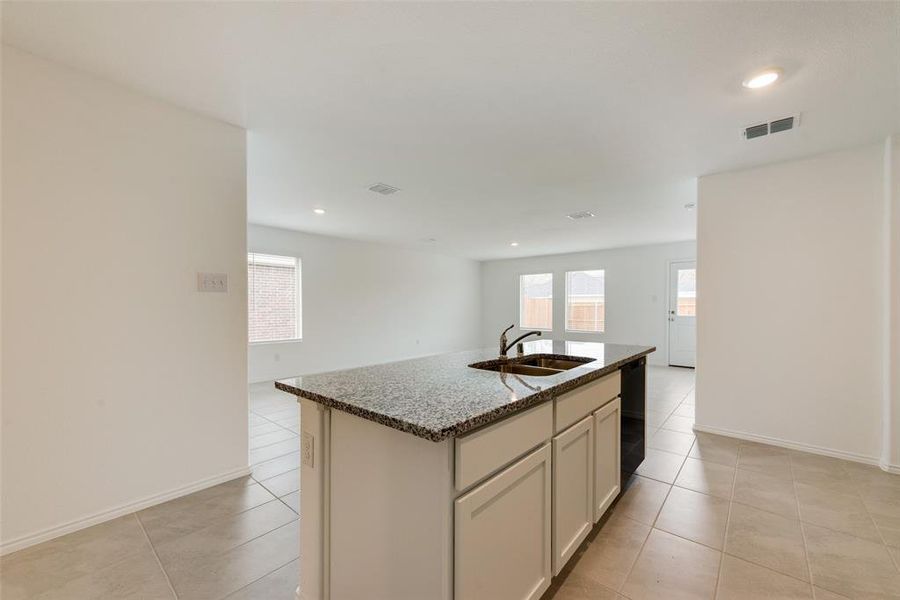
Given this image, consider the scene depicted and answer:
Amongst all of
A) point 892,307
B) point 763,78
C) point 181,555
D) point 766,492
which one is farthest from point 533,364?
point 892,307

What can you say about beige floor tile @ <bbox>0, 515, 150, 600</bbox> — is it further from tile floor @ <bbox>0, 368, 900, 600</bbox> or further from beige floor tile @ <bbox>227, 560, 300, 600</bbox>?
beige floor tile @ <bbox>227, 560, 300, 600</bbox>

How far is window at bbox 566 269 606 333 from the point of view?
795 cm

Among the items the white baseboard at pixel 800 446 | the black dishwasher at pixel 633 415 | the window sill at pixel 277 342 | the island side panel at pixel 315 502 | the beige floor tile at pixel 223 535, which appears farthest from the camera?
the window sill at pixel 277 342

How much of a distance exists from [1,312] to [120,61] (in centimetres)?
134

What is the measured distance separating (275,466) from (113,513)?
0.90 meters

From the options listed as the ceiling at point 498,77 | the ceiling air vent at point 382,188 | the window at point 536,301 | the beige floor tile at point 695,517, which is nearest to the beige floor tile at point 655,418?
the beige floor tile at point 695,517

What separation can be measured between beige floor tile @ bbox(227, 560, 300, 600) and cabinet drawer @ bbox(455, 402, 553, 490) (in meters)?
1.08

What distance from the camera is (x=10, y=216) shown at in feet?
5.72

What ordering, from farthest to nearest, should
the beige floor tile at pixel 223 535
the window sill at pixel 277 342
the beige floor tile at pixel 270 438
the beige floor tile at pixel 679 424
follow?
the window sill at pixel 277 342 < the beige floor tile at pixel 679 424 < the beige floor tile at pixel 270 438 < the beige floor tile at pixel 223 535

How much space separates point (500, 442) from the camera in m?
1.21

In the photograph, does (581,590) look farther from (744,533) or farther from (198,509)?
(198,509)

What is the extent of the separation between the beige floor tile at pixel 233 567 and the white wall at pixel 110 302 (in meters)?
→ 0.76

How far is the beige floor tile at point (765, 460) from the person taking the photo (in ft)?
8.63

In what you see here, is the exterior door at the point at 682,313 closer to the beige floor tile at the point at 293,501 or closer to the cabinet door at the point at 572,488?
the cabinet door at the point at 572,488
